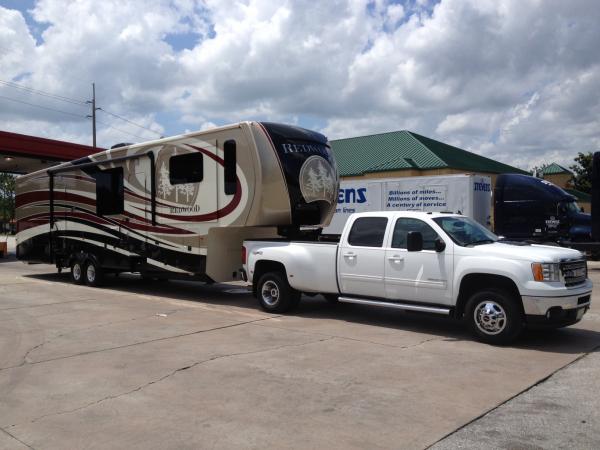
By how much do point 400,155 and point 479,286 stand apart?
30.3m

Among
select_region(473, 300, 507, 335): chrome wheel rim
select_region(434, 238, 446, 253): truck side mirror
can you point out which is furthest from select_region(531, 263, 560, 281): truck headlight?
select_region(434, 238, 446, 253): truck side mirror

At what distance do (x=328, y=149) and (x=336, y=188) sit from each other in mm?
824

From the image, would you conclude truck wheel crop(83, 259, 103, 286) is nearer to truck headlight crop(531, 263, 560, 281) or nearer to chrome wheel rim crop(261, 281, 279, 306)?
chrome wheel rim crop(261, 281, 279, 306)

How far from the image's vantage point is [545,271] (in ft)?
24.2

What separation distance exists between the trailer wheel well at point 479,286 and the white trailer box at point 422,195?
1046cm

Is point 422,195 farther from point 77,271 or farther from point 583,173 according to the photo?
point 583,173

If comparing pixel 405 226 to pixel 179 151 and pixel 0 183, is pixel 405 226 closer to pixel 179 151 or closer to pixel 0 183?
pixel 179 151

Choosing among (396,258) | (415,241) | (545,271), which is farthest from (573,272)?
(396,258)

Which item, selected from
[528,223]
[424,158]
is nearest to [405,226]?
[528,223]

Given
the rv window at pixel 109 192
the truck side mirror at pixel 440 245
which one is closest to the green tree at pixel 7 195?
the rv window at pixel 109 192

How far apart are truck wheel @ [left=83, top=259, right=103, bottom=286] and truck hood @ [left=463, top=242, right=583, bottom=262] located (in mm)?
9812

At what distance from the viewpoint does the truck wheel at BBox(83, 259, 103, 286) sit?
47.6 feet

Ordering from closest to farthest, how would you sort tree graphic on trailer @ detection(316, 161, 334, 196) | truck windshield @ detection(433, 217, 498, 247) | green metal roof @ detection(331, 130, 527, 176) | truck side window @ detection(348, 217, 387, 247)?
Answer: truck windshield @ detection(433, 217, 498, 247), truck side window @ detection(348, 217, 387, 247), tree graphic on trailer @ detection(316, 161, 334, 196), green metal roof @ detection(331, 130, 527, 176)

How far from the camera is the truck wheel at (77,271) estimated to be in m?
15.0
